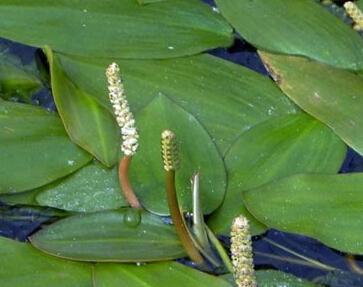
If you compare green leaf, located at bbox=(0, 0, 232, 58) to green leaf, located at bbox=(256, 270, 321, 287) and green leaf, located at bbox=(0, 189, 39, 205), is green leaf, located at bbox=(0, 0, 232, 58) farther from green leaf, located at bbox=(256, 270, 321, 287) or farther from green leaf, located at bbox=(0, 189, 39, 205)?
green leaf, located at bbox=(256, 270, 321, 287)

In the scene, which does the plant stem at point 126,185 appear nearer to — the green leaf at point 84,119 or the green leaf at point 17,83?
the green leaf at point 84,119

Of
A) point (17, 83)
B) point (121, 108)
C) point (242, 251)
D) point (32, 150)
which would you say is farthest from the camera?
point (17, 83)

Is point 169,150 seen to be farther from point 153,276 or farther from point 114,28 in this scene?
point 114,28

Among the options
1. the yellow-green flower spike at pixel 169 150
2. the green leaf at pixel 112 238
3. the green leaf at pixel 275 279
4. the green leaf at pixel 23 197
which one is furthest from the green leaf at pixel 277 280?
the green leaf at pixel 23 197

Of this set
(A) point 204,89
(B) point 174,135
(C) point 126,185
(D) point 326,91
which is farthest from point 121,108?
(D) point 326,91

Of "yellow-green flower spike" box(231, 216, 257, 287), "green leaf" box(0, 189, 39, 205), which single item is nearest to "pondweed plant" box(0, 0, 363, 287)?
"green leaf" box(0, 189, 39, 205)

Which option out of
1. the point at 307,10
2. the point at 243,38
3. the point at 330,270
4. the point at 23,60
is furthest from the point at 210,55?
the point at 330,270

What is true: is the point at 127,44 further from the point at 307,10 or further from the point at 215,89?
the point at 307,10
